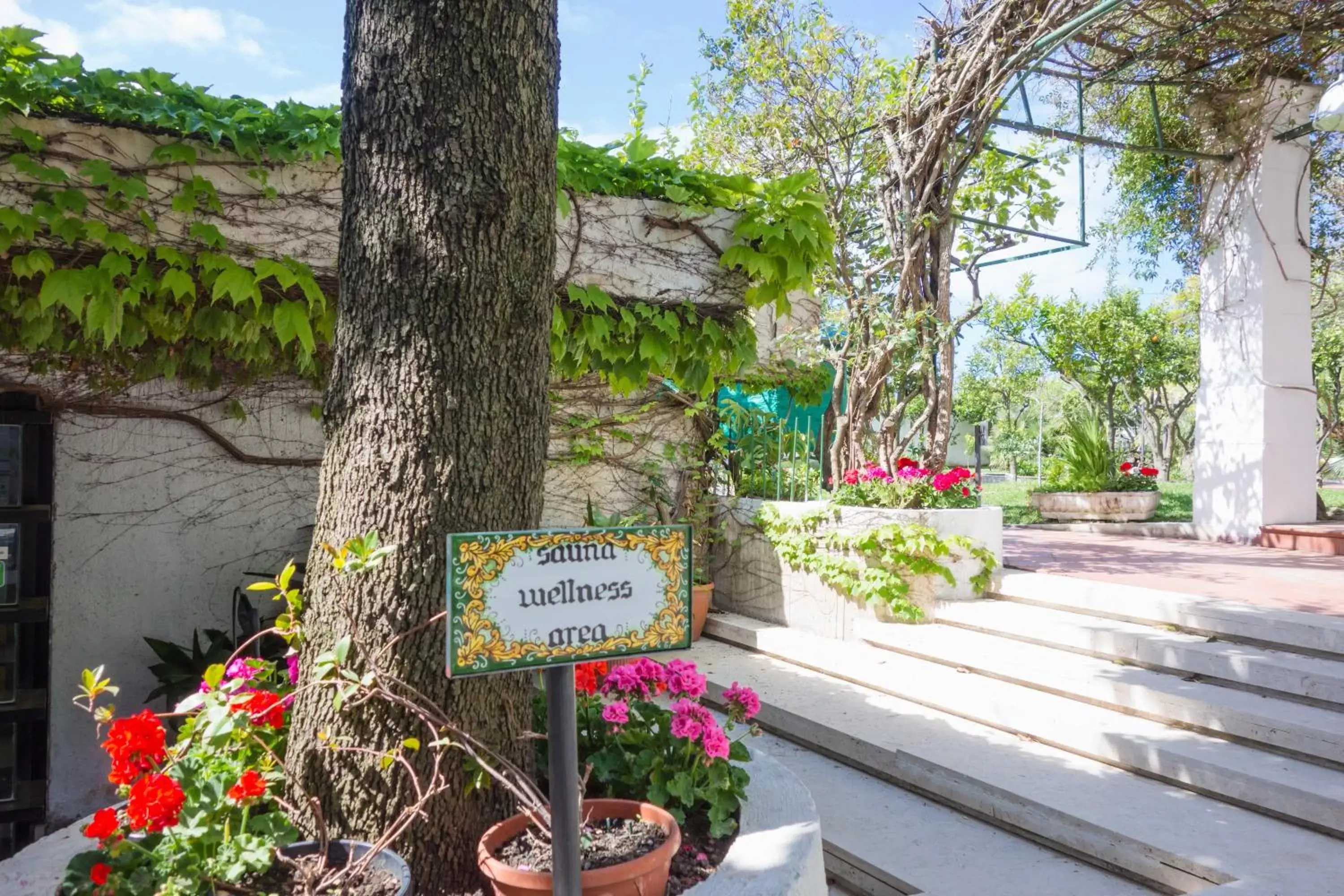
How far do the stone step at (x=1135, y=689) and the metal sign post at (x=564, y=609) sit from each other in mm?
2687

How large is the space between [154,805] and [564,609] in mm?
739

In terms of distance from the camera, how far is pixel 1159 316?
56.0 feet

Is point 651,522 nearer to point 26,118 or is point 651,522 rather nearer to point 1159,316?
point 26,118

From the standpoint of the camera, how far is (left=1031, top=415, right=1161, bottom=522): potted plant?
9289mm

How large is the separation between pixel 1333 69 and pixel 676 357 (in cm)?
626

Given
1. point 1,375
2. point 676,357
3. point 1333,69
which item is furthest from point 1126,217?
point 1,375

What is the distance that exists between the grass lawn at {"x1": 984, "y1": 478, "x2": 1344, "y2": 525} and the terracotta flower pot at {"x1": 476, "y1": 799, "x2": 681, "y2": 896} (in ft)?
27.4

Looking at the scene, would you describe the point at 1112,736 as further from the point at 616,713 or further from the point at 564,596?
the point at 564,596

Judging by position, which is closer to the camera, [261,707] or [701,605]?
[261,707]

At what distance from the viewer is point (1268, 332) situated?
6.70m

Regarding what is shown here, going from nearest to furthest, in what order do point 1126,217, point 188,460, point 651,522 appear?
point 188,460
point 651,522
point 1126,217

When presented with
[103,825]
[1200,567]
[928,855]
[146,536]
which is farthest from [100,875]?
[1200,567]

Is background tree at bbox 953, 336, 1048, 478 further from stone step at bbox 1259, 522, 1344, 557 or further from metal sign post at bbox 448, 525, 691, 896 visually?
metal sign post at bbox 448, 525, 691, 896

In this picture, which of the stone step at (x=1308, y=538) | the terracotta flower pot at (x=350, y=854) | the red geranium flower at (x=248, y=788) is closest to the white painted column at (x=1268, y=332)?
the stone step at (x=1308, y=538)
